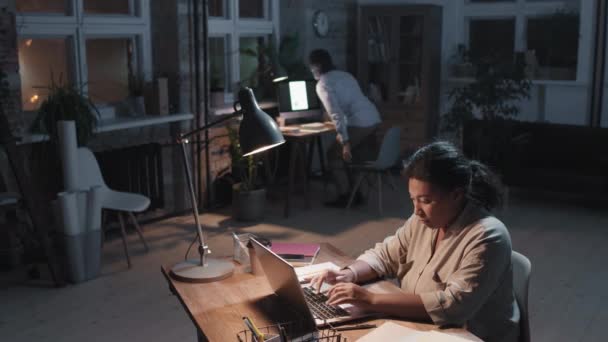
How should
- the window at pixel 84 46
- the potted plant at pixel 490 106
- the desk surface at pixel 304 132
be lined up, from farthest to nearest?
1. the potted plant at pixel 490 106
2. the desk surface at pixel 304 132
3. the window at pixel 84 46

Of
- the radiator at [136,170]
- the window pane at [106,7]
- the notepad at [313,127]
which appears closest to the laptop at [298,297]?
the radiator at [136,170]

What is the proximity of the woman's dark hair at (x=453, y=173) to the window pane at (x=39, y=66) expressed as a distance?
12.3 feet

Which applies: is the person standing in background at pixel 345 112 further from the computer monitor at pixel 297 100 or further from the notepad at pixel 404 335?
the notepad at pixel 404 335

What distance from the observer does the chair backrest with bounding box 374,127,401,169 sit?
630 cm

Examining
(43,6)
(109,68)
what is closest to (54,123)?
(43,6)

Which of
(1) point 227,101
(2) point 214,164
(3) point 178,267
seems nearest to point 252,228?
(2) point 214,164

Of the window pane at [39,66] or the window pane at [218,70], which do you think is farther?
the window pane at [218,70]

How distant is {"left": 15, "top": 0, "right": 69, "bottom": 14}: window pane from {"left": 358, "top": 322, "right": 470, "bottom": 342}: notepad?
166 inches

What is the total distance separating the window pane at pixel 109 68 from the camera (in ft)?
19.2

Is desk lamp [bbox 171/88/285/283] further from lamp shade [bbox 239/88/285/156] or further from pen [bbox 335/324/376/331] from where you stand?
pen [bbox 335/324/376/331]

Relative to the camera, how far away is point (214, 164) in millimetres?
6664

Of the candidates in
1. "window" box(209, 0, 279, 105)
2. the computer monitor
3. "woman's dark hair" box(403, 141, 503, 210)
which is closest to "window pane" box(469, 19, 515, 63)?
the computer monitor

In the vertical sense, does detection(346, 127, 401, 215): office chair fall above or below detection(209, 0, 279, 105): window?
below

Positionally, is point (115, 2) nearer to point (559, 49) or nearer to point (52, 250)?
point (52, 250)
